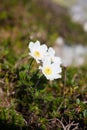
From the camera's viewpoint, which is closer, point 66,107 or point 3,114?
point 3,114

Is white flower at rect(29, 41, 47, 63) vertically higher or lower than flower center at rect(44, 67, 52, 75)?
higher

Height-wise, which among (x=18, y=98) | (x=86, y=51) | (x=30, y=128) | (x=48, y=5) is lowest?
(x=30, y=128)

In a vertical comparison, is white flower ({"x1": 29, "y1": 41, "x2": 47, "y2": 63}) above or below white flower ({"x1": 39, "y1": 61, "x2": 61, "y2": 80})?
above

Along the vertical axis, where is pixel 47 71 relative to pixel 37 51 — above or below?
below

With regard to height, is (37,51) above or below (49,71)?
above

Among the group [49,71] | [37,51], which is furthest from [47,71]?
[37,51]

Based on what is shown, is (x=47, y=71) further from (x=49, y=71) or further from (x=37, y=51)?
(x=37, y=51)

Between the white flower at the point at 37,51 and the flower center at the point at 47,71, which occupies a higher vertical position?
the white flower at the point at 37,51

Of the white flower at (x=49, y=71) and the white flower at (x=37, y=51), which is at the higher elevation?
the white flower at (x=37, y=51)

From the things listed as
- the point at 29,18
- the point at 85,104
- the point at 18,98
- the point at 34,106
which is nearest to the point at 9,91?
the point at 18,98

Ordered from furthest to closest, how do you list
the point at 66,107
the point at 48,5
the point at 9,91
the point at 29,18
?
the point at 48,5
the point at 29,18
the point at 9,91
the point at 66,107

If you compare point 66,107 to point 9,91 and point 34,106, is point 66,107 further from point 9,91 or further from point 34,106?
point 9,91
